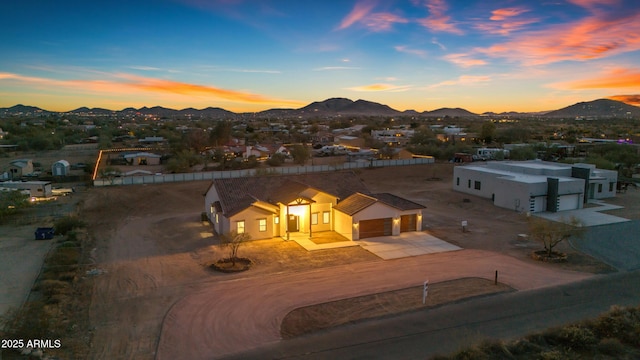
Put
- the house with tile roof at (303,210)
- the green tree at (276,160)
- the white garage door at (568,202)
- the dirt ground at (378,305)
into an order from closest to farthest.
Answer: the dirt ground at (378,305) < the house with tile roof at (303,210) < the white garage door at (568,202) < the green tree at (276,160)

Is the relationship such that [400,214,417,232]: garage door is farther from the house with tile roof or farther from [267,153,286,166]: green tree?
[267,153,286,166]: green tree

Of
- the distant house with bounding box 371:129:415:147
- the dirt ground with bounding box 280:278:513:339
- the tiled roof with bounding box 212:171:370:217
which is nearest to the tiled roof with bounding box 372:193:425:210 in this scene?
the tiled roof with bounding box 212:171:370:217

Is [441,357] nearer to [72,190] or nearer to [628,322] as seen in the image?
[628,322]

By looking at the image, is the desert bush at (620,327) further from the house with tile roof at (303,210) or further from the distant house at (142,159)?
the distant house at (142,159)

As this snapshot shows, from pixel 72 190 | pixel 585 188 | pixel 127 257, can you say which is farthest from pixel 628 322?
pixel 72 190

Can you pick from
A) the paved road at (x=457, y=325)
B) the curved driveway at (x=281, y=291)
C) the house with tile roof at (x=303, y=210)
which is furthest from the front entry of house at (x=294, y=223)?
the paved road at (x=457, y=325)

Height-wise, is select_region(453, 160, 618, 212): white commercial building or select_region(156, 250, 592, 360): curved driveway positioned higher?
select_region(453, 160, 618, 212): white commercial building

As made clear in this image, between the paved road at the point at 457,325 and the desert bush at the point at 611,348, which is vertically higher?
the desert bush at the point at 611,348
